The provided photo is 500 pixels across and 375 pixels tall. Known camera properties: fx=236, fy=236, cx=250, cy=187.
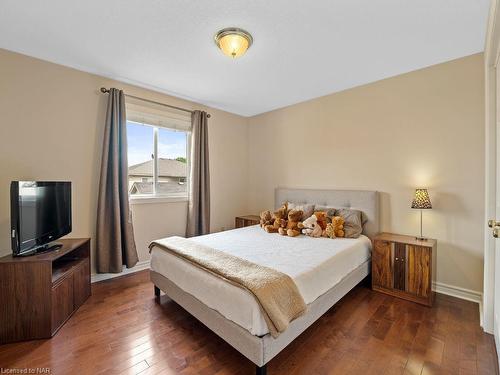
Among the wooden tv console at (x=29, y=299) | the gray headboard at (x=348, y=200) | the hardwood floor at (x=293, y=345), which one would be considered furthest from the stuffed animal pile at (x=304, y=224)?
the wooden tv console at (x=29, y=299)

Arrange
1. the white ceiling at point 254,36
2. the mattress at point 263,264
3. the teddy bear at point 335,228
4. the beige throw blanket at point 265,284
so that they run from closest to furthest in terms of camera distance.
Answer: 1. the beige throw blanket at point 265,284
2. the mattress at point 263,264
3. the white ceiling at point 254,36
4. the teddy bear at point 335,228

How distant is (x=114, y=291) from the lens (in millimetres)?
2703

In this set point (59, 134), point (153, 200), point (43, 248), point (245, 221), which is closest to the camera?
point (43, 248)

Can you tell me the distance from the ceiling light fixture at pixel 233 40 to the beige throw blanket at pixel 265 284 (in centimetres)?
184

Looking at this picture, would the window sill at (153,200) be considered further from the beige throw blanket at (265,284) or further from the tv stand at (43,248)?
the beige throw blanket at (265,284)

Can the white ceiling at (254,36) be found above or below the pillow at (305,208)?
above

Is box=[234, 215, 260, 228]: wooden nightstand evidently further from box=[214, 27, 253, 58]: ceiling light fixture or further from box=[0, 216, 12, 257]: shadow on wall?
box=[0, 216, 12, 257]: shadow on wall

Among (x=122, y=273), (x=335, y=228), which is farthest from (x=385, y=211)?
(x=122, y=273)

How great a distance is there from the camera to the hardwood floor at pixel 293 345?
5.23 ft

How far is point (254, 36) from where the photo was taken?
6.97 ft

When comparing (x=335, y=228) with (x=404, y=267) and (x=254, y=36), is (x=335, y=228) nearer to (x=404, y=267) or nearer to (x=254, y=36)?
(x=404, y=267)

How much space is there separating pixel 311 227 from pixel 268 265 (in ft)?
3.82

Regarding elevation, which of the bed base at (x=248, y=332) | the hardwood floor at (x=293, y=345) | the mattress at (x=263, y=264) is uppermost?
the mattress at (x=263, y=264)

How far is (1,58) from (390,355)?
14.2 feet
